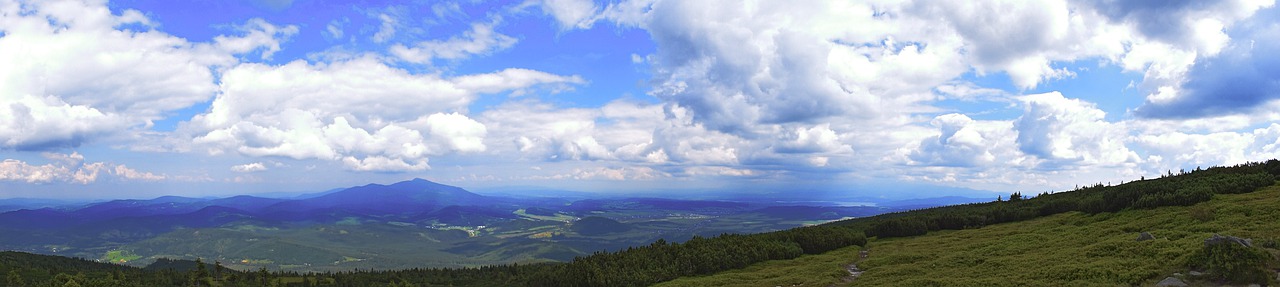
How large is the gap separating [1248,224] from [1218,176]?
20.8 metres

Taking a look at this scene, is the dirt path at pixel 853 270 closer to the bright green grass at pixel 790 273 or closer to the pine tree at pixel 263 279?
the bright green grass at pixel 790 273

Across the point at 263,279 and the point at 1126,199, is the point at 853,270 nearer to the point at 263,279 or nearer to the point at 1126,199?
the point at 1126,199

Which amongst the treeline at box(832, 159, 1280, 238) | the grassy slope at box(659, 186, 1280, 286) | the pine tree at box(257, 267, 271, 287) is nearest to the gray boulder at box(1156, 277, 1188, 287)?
the grassy slope at box(659, 186, 1280, 286)

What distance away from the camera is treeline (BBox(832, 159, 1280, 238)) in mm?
34188

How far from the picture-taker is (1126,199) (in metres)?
35.8

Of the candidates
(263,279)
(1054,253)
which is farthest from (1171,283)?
(263,279)

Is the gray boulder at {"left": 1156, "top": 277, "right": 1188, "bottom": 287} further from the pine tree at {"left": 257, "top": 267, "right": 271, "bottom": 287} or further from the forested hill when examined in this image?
the pine tree at {"left": 257, "top": 267, "right": 271, "bottom": 287}

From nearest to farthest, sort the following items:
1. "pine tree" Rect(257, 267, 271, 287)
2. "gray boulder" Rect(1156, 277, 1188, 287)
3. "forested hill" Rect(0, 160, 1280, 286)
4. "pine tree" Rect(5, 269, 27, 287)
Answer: "gray boulder" Rect(1156, 277, 1188, 287), "forested hill" Rect(0, 160, 1280, 286), "pine tree" Rect(257, 267, 271, 287), "pine tree" Rect(5, 269, 27, 287)

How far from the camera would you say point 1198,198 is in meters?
32.6

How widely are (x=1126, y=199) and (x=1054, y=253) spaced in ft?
48.4

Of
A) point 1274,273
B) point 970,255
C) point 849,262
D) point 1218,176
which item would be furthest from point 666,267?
point 1218,176

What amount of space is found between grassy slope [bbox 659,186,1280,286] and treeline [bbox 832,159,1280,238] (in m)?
1.28

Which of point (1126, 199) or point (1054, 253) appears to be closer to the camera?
point (1054, 253)

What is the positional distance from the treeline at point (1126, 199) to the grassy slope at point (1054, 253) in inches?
50.3
